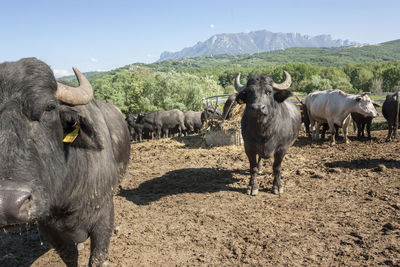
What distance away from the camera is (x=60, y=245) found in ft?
Answer: 9.89

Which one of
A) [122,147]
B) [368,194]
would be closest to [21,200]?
[122,147]

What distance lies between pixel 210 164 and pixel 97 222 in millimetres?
5937

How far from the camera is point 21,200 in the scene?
1.62 metres

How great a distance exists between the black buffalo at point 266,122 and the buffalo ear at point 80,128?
333cm

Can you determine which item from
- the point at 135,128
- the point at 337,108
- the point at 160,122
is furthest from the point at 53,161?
the point at 135,128

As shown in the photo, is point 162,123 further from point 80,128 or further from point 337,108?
point 80,128

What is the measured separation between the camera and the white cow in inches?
411

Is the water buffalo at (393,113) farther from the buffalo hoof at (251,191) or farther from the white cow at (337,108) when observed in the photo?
the buffalo hoof at (251,191)

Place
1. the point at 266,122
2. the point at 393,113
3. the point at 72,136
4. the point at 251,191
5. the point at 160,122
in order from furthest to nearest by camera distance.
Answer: the point at 160,122 → the point at 393,113 → the point at 251,191 → the point at 266,122 → the point at 72,136

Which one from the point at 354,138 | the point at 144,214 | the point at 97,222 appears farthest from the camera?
the point at 354,138

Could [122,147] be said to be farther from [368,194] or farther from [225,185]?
[368,194]

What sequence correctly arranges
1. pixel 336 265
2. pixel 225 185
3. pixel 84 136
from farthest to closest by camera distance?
pixel 225 185 → pixel 336 265 → pixel 84 136

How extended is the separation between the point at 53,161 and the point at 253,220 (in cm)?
359

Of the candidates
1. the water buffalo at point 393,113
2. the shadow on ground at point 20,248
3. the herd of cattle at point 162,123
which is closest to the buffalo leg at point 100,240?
the shadow on ground at point 20,248
